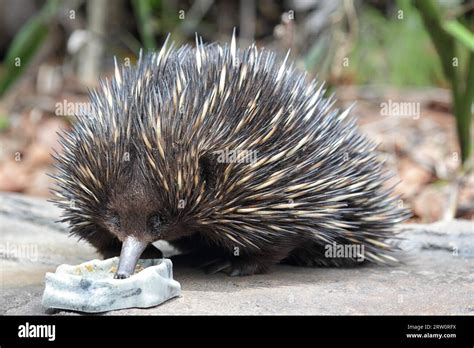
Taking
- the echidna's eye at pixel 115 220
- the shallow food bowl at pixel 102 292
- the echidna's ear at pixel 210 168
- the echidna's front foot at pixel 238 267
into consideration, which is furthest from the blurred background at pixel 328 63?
the shallow food bowl at pixel 102 292

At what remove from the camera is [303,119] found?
4.69 metres

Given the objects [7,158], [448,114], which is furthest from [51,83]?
[448,114]

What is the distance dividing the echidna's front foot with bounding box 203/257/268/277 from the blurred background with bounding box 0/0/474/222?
2518mm

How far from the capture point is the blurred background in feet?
26.2

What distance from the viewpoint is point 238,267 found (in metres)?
4.83

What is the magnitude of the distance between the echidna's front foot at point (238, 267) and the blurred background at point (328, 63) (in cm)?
252

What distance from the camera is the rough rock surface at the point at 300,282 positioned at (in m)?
4.07
